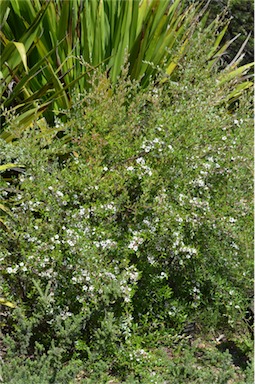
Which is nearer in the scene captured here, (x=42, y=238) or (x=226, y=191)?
(x=42, y=238)

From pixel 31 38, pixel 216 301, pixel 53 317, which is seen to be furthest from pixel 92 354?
pixel 31 38

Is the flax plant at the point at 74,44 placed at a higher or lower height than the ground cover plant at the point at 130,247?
higher

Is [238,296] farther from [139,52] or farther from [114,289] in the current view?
[139,52]

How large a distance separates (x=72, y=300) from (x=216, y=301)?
928 mm

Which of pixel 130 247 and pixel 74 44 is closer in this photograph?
pixel 130 247

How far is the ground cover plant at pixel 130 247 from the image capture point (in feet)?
9.78

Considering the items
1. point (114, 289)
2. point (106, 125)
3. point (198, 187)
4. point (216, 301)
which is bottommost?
point (216, 301)

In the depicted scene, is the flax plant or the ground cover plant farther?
the flax plant

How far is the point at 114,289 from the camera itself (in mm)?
2900

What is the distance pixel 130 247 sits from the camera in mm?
3062

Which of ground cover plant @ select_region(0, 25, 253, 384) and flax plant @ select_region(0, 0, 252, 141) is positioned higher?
flax plant @ select_region(0, 0, 252, 141)

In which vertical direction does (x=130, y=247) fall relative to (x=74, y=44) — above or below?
below

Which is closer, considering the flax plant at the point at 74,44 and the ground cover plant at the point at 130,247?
the ground cover plant at the point at 130,247

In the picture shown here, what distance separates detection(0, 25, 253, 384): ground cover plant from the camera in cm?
298
